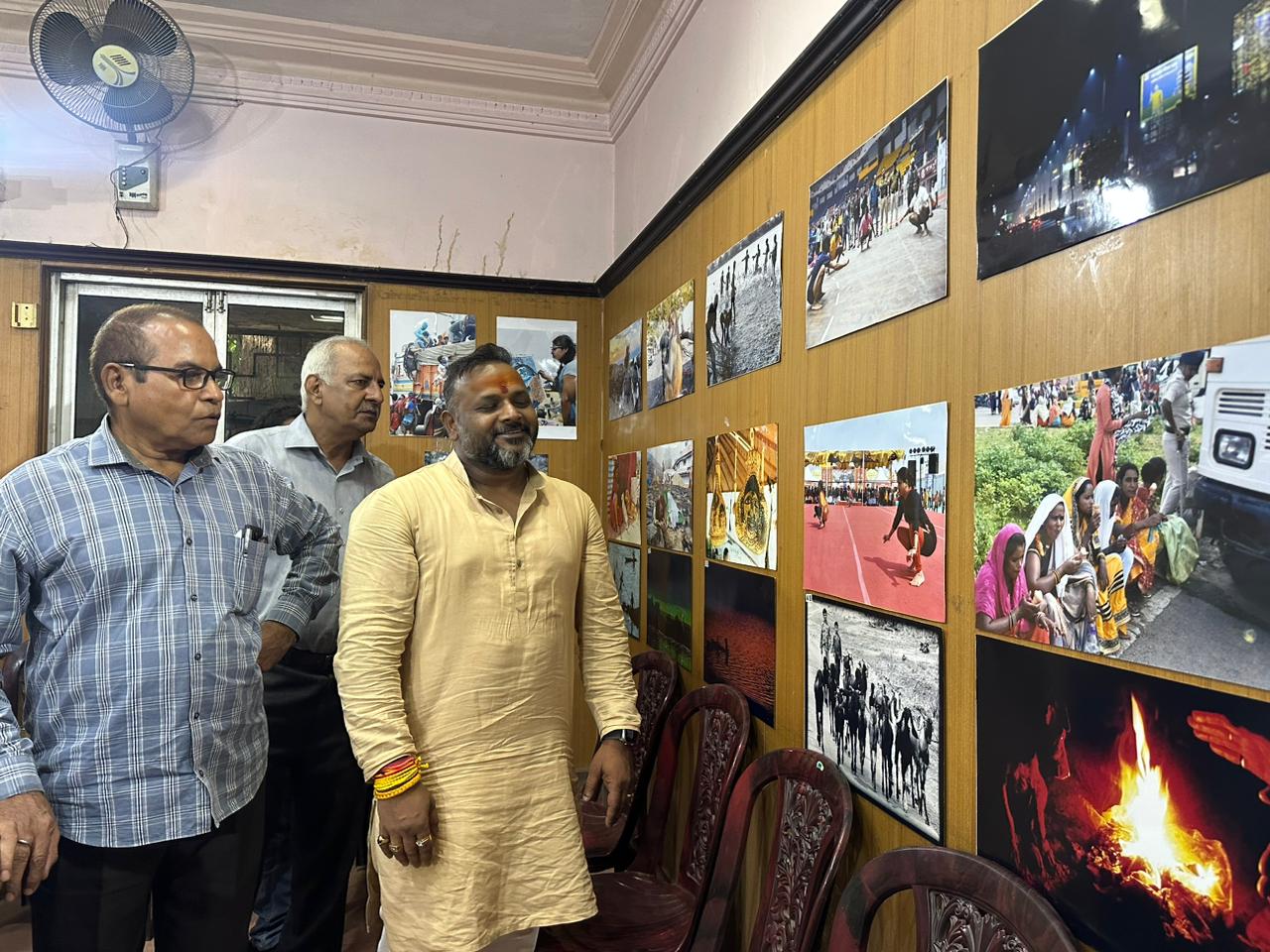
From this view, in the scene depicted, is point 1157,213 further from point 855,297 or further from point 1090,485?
point 855,297

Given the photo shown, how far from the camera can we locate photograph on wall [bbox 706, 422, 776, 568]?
1.91 metres

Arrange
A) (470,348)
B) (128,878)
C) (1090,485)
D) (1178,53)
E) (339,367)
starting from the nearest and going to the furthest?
(1178,53)
(1090,485)
(128,878)
(339,367)
(470,348)

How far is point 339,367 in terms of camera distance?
241cm

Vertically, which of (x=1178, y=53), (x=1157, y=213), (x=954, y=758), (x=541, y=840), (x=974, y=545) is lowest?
(x=541, y=840)

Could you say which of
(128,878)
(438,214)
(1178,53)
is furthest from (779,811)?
(438,214)

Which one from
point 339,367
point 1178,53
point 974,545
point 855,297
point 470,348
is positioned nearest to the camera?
point 1178,53

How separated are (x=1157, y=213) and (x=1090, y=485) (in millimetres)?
328

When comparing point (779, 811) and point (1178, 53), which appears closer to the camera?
point (1178, 53)

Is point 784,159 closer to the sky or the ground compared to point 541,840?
closer to the sky

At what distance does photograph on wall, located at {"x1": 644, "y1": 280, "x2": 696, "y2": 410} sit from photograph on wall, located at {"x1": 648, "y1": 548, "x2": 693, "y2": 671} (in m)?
0.55

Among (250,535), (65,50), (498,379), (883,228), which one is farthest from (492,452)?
(65,50)

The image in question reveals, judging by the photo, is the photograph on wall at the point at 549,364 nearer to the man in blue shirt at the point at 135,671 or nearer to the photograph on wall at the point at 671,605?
the photograph on wall at the point at 671,605

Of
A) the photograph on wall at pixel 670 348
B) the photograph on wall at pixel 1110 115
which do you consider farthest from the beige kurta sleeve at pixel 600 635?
the photograph on wall at pixel 1110 115

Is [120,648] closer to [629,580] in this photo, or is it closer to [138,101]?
[629,580]
